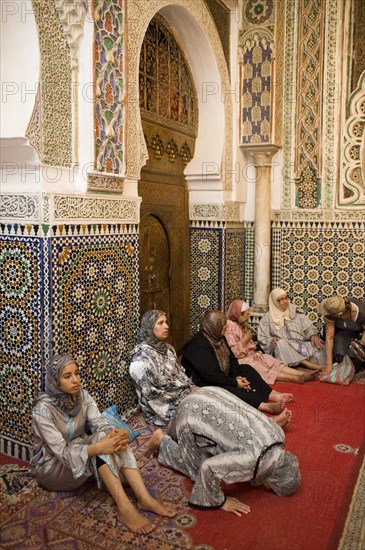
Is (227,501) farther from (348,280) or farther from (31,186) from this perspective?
(348,280)

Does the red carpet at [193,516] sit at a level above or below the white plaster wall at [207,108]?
below

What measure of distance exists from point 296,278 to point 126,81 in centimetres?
258

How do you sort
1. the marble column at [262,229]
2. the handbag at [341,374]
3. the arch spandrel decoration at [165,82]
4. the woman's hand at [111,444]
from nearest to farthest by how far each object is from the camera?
the woman's hand at [111,444], the arch spandrel decoration at [165,82], the handbag at [341,374], the marble column at [262,229]

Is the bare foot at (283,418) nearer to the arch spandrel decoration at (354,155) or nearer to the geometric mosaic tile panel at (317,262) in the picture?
the geometric mosaic tile panel at (317,262)

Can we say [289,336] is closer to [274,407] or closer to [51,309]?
[274,407]

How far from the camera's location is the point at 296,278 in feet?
16.3

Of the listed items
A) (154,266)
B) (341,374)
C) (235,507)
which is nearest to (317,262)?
(341,374)

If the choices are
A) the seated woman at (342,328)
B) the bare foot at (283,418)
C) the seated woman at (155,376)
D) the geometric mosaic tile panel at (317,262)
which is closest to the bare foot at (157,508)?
the seated woman at (155,376)

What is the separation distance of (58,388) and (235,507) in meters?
0.90

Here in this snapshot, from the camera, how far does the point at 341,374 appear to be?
13.3ft

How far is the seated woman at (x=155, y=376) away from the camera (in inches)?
125

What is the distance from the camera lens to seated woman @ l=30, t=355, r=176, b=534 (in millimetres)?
2238

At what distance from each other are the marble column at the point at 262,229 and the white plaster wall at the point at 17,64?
2620mm

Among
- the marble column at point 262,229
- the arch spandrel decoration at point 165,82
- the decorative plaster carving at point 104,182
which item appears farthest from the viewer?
the marble column at point 262,229
